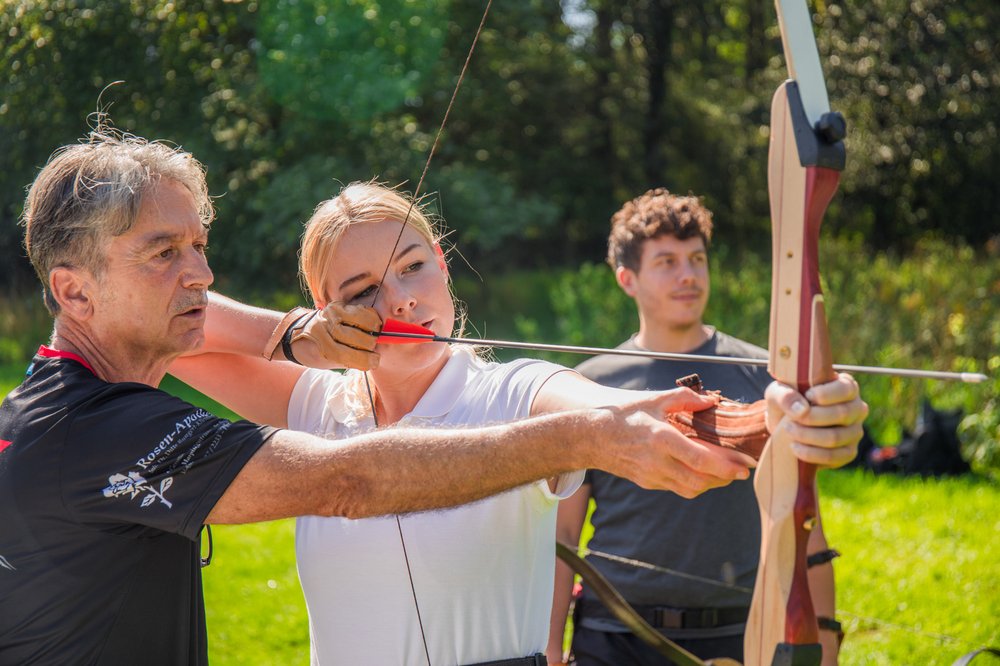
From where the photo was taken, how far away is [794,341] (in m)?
1.32

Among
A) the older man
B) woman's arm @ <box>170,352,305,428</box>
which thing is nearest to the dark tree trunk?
woman's arm @ <box>170,352,305,428</box>

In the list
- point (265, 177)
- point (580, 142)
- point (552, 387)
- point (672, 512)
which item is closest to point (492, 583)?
point (552, 387)

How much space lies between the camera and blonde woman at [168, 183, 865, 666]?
1.70 meters

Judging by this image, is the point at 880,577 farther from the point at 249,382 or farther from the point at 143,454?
the point at 143,454

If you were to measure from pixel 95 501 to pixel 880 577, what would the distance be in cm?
431

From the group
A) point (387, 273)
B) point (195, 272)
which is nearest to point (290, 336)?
point (387, 273)

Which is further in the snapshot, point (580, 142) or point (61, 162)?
point (580, 142)

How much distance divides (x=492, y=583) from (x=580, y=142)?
52.7 feet

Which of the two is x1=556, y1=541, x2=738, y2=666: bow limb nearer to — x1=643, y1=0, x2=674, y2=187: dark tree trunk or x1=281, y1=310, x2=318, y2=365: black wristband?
x1=281, y1=310, x2=318, y2=365: black wristband

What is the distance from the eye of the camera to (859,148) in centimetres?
1398

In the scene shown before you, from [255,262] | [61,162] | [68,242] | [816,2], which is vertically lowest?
[255,262]

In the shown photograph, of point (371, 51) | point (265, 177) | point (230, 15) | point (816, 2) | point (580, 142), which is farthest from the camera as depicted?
point (580, 142)

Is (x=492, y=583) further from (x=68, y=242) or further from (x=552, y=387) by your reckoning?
(x=68, y=242)

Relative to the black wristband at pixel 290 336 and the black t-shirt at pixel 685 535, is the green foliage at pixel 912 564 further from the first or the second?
the black wristband at pixel 290 336
